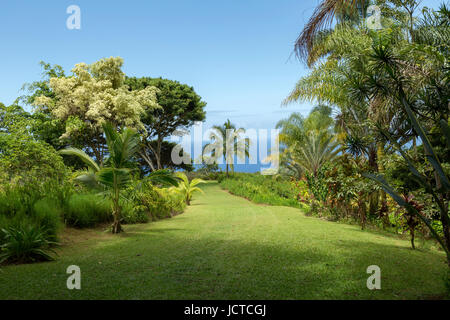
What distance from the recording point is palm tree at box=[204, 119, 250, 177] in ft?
113

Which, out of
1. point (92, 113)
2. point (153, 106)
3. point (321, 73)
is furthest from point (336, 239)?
point (153, 106)

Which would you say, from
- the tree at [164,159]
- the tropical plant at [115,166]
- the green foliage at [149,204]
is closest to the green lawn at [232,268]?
the tropical plant at [115,166]

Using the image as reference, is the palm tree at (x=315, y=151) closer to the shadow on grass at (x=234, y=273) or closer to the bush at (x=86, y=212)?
the shadow on grass at (x=234, y=273)

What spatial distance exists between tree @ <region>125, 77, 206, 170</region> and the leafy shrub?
777 inches

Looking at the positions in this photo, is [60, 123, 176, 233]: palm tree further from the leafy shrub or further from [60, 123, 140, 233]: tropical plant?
the leafy shrub

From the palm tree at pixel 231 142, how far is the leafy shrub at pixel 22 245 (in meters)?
29.4

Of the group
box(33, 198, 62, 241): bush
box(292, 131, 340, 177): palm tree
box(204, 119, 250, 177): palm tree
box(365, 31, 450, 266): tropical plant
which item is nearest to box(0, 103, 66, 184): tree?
box(33, 198, 62, 241): bush

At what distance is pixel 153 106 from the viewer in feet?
71.5

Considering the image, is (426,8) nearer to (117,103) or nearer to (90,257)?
(90,257)

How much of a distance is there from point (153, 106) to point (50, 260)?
18.1 metres

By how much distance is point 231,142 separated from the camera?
34.7 meters

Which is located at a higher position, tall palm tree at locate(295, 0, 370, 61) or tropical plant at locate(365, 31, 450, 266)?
tall palm tree at locate(295, 0, 370, 61)

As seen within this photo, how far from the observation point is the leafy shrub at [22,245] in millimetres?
4613

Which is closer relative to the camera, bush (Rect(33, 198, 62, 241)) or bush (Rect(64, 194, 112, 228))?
bush (Rect(33, 198, 62, 241))
